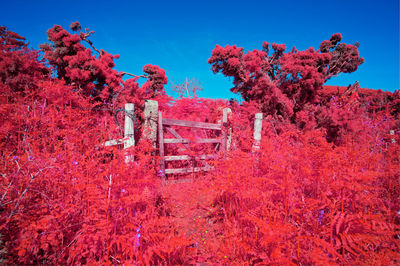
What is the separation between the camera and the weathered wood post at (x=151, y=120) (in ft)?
14.2

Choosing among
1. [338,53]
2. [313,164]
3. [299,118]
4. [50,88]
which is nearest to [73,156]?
[50,88]

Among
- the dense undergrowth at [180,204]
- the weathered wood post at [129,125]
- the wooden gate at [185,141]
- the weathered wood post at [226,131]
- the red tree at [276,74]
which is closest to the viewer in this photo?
the dense undergrowth at [180,204]

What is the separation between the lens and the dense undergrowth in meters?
1.70

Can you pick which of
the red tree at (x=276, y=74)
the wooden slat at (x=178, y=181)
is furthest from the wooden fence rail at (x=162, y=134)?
the red tree at (x=276, y=74)

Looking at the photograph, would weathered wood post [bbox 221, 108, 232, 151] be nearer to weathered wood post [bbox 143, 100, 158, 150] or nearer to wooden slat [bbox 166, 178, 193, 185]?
wooden slat [bbox 166, 178, 193, 185]

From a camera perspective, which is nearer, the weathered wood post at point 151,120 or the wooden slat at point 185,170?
the weathered wood post at point 151,120

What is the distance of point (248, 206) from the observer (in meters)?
2.71

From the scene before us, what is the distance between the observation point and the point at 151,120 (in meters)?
4.41

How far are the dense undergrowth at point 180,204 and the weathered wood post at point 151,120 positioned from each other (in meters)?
0.33

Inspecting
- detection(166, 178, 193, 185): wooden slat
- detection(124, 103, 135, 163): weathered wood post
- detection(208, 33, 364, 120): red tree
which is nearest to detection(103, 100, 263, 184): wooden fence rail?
detection(124, 103, 135, 163): weathered wood post

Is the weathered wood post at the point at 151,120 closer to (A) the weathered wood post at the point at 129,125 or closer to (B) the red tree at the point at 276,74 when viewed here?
(A) the weathered wood post at the point at 129,125

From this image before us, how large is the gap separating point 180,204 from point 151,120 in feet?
7.32

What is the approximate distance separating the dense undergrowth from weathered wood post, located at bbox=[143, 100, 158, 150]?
1.08ft

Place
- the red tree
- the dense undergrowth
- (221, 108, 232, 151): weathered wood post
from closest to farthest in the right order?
the dense undergrowth, (221, 108, 232, 151): weathered wood post, the red tree
